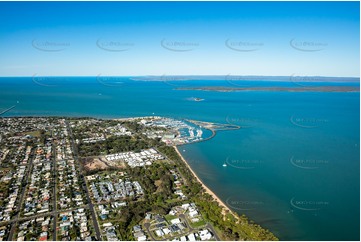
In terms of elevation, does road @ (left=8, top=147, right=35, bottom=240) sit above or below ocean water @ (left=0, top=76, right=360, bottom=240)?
above

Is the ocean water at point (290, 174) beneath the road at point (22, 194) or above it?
beneath

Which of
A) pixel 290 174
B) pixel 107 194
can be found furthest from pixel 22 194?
pixel 290 174

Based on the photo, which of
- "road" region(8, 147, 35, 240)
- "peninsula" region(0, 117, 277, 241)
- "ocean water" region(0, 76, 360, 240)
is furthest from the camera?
"ocean water" region(0, 76, 360, 240)

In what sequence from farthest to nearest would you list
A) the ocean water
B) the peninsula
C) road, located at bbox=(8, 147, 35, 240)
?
the ocean water
road, located at bbox=(8, 147, 35, 240)
the peninsula

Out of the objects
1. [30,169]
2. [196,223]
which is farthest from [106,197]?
[30,169]

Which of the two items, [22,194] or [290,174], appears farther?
[290,174]

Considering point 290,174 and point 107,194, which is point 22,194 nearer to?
point 107,194

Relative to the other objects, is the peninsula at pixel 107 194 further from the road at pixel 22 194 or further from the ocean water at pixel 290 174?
the ocean water at pixel 290 174

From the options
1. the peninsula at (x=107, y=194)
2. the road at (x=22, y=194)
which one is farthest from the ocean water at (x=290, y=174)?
the road at (x=22, y=194)

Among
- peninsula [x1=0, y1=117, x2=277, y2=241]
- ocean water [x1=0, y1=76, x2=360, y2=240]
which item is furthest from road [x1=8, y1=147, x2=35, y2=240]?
ocean water [x1=0, y1=76, x2=360, y2=240]

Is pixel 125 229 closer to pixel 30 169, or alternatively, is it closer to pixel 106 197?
pixel 106 197

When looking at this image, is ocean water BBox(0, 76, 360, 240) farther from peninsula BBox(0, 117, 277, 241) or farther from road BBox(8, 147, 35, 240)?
road BBox(8, 147, 35, 240)
